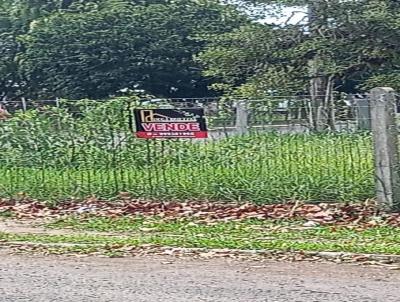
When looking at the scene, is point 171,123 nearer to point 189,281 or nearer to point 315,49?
point 189,281

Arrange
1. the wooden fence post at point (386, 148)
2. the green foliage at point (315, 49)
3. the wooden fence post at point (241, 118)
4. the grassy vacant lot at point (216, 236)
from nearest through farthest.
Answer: the grassy vacant lot at point (216, 236) < the wooden fence post at point (386, 148) < the wooden fence post at point (241, 118) < the green foliage at point (315, 49)

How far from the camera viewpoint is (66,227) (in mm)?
8633

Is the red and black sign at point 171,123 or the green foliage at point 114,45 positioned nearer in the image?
the red and black sign at point 171,123

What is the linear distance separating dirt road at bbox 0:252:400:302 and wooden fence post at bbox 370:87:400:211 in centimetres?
239

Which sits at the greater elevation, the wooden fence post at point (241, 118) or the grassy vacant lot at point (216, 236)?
the wooden fence post at point (241, 118)

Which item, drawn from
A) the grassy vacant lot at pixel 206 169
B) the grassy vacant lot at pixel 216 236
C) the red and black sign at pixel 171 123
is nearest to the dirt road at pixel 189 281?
the grassy vacant lot at pixel 216 236

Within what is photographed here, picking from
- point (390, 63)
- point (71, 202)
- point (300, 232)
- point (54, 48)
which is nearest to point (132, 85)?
point (54, 48)

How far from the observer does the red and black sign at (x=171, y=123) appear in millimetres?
9391

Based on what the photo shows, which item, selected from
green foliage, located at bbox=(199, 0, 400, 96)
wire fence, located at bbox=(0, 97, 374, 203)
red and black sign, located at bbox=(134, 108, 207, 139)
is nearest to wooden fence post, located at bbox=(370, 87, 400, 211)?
wire fence, located at bbox=(0, 97, 374, 203)

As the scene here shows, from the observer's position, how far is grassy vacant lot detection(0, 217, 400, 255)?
6980 mm

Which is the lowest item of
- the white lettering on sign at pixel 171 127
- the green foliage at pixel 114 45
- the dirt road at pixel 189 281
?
the dirt road at pixel 189 281

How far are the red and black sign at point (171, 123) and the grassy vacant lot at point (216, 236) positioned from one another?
1313 mm

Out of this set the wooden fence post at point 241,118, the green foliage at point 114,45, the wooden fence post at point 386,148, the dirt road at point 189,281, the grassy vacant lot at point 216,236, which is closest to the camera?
the dirt road at point 189,281

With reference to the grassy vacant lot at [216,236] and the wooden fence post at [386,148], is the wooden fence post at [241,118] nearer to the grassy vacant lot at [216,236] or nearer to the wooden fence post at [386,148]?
the grassy vacant lot at [216,236]
